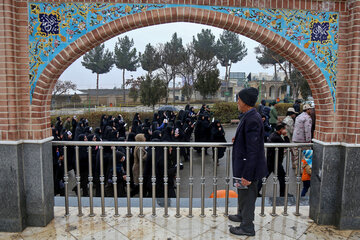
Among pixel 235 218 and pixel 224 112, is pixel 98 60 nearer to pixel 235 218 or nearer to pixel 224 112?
pixel 224 112

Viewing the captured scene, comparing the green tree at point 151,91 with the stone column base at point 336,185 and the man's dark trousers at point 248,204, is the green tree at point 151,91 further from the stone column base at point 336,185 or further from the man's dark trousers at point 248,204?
the man's dark trousers at point 248,204

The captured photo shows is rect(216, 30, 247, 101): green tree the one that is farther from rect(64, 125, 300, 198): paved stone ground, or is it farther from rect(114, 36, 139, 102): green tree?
rect(64, 125, 300, 198): paved stone ground

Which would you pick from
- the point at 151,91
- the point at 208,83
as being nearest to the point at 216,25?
the point at 151,91

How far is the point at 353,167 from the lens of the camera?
3.51 m

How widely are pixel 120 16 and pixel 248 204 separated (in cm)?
279

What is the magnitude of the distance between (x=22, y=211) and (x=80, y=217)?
0.72m

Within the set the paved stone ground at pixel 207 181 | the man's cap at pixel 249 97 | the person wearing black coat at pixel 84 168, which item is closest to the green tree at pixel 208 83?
the paved stone ground at pixel 207 181

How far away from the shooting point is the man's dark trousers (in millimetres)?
3330

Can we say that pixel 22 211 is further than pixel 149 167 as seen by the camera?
No

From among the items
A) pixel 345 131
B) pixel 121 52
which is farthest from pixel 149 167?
pixel 121 52

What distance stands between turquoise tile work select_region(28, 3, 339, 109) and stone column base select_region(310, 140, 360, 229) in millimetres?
683

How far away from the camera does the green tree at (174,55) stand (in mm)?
31438

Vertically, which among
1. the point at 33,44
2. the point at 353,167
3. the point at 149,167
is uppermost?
the point at 33,44

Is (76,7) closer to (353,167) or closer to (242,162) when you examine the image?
(242,162)
